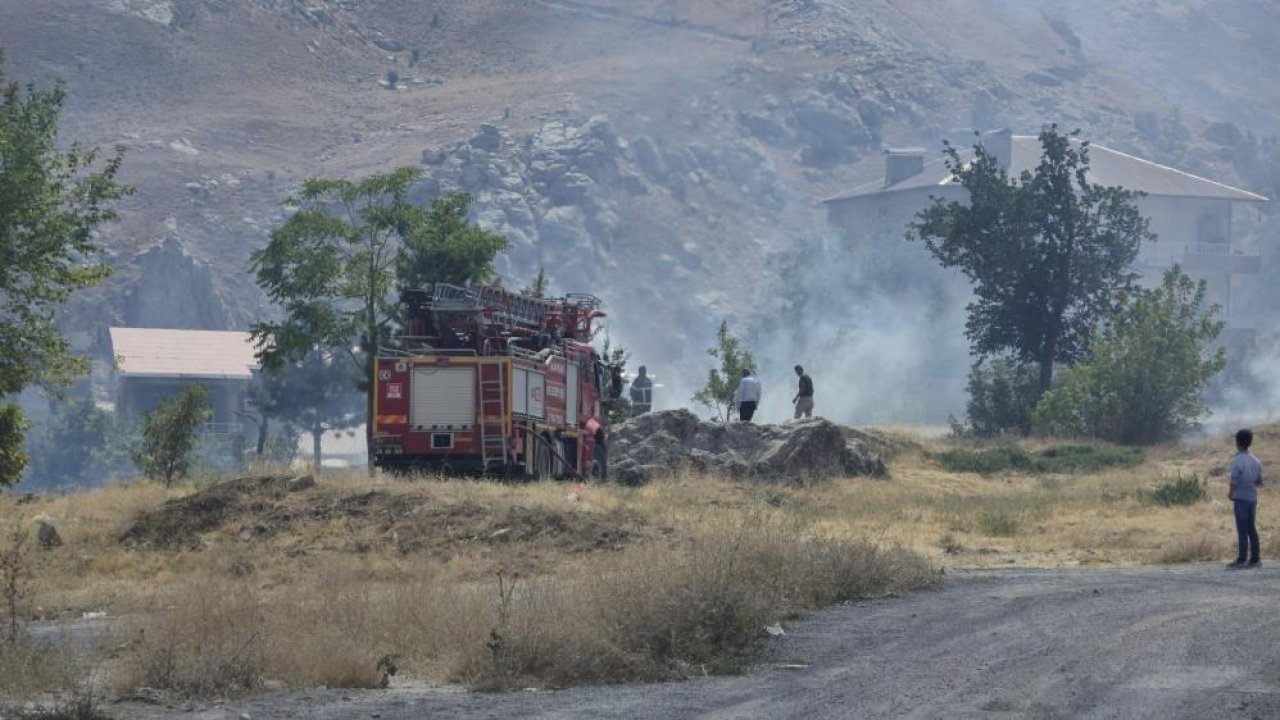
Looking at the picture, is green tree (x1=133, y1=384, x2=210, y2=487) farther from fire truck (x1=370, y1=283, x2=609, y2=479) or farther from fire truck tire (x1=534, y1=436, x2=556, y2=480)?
fire truck tire (x1=534, y1=436, x2=556, y2=480)

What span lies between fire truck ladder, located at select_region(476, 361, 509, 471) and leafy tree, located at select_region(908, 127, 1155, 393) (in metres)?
32.4

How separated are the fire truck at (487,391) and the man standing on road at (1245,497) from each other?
11.6 meters

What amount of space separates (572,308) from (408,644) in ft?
65.2

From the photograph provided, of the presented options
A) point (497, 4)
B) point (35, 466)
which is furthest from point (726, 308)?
point (497, 4)

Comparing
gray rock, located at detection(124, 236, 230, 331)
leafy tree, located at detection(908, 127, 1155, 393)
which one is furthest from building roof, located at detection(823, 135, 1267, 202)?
leafy tree, located at detection(908, 127, 1155, 393)

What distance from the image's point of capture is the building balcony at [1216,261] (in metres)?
113

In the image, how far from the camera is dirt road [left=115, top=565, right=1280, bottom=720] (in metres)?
13.5

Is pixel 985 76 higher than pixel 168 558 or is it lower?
higher

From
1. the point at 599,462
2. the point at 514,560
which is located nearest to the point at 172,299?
the point at 599,462

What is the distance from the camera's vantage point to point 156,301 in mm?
124125

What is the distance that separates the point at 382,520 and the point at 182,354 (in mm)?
79760

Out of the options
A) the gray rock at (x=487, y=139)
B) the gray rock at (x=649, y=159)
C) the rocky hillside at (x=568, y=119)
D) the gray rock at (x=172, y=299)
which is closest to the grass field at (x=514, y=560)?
the rocky hillside at (x=568, y=119)

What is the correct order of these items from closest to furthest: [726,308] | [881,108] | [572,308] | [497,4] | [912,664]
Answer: [912,664], [572,308], [726,308], [881,108], [497,4]

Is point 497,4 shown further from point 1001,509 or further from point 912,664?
point 912,664
